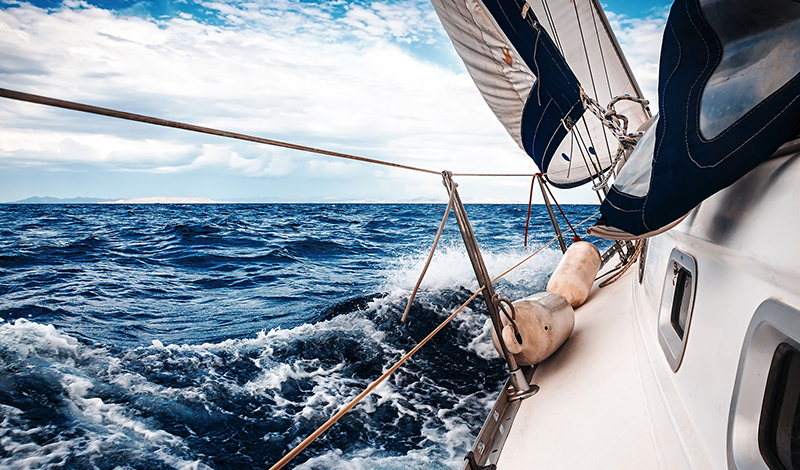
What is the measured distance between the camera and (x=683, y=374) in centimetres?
112

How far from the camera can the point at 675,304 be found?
1.38 meters

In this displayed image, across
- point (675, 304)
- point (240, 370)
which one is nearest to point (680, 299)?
point (675, 304)

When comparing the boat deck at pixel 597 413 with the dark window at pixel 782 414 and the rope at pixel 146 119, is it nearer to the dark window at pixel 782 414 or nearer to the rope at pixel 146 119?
the dark window at pixel 782 414

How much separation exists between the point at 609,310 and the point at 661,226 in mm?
1827

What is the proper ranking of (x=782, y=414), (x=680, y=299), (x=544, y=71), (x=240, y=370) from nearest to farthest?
(x=782, y=414) → (x=680, y=299) → (x=544, y=71) → (x=240, y=370)

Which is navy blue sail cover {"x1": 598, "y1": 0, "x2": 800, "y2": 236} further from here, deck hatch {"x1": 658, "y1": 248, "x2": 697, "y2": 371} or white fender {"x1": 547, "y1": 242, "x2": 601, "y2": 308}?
white fender {"x1": 547, "y1": 242, "x2": 601, "y2": 308}

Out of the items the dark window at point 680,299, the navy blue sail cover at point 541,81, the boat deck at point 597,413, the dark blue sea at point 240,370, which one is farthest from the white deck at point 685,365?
the navy blue sail cover at point 541,81

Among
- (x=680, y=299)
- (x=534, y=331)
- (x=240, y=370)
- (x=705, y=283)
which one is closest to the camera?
(x=705, y=283)

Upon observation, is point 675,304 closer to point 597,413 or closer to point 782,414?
point 597,413

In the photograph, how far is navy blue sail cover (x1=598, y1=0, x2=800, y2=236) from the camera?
0.75m

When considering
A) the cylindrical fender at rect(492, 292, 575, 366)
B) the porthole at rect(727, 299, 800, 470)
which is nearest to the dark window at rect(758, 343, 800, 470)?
the porthole at rect(727, 299, 800, 470)

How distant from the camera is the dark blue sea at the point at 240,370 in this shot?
7.45 ft

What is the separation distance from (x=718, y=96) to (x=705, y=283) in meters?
0.46

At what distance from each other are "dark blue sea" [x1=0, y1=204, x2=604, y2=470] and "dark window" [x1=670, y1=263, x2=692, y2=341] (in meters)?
1.25
